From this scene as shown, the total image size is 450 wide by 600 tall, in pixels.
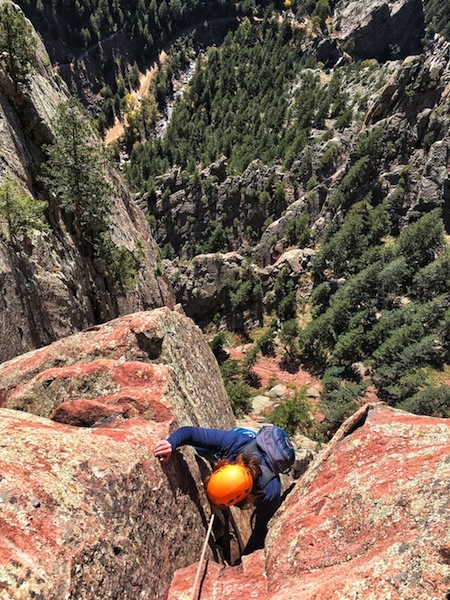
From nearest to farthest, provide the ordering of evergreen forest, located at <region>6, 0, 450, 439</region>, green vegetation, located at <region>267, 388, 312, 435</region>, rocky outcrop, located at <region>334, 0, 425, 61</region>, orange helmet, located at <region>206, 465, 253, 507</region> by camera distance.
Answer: orange helmet, located at <region>206, 465, 253, 507</region> < green vegetation, located at <region>267, 388, 312, 435</region> < evergreen forest, located at <region>6, 0, 450, 439</region> < rocky outcrop, located at <region>334, 0, 425, 61</region>

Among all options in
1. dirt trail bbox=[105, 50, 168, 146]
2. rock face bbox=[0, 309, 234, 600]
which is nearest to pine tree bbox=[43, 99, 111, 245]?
rock face bbox=[0, 309, 234, 600]

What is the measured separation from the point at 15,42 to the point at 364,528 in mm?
28719

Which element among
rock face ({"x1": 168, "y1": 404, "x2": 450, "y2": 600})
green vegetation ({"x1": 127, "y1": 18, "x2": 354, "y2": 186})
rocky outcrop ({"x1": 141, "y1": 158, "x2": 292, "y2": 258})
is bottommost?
A: rock face ({"x1": 168, "y1": 404, "x2": 450, "y2": 600})

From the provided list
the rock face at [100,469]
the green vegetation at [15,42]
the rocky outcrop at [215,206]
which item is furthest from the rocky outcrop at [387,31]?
the rock face at [100,469]

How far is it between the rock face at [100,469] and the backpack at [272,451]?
1868 millimetres

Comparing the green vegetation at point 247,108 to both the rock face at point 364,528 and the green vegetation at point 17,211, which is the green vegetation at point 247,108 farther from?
the rock face at point 364,528

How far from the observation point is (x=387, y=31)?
468ft

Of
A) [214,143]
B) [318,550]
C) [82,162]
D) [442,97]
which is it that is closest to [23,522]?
[318,550]

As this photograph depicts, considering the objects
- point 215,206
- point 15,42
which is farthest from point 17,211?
point 215,206

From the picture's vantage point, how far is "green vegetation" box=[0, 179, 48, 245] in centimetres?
1447

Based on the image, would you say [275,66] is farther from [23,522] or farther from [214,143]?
[23,522]

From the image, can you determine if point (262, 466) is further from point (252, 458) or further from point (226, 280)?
point (226, 280)

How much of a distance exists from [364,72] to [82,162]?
129 meters

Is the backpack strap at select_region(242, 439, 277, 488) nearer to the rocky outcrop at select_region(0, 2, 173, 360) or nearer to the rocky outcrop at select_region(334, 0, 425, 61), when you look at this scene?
the rocky outcrop at select_region(0, 2, 173, 360)
